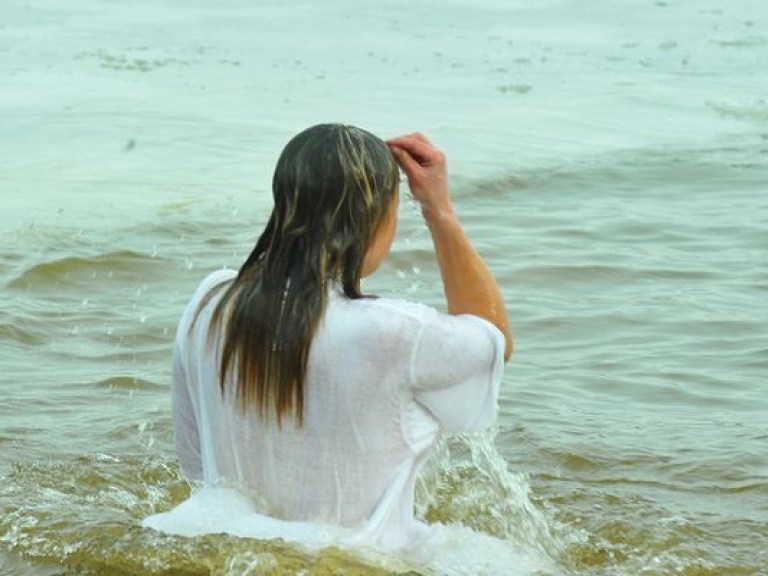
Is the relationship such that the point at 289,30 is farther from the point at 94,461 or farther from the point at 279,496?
the point at 279,496

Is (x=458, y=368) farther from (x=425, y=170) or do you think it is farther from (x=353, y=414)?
(x=425, y=170)

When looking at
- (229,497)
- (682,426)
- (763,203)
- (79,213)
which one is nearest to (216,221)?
(79,213)

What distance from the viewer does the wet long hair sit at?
368cm

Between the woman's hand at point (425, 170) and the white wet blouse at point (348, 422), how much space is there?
288 millimetres

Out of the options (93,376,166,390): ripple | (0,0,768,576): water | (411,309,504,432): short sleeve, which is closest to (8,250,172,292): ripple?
(0,0,768,576): water

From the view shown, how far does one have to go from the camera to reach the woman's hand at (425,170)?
3.89m

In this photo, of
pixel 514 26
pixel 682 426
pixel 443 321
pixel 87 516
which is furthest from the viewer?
pixel 514 26

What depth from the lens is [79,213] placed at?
10.2 meters

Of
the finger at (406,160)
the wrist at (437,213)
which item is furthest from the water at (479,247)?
the finger at (406,160)

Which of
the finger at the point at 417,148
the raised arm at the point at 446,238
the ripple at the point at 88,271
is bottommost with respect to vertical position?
the ripple at the point at 88,271

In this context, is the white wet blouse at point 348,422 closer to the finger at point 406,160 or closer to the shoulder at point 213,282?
the shoulder at point 213,282

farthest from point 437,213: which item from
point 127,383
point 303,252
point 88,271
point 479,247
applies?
point 479,247

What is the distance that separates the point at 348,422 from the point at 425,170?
0.63 meters

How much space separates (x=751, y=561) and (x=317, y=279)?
2.06 meters
